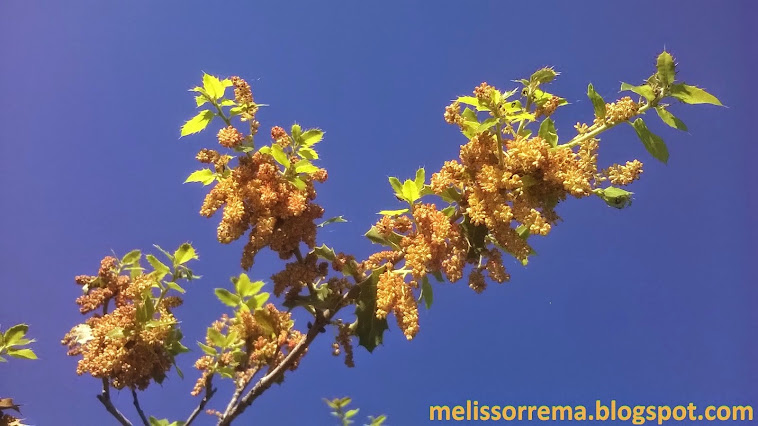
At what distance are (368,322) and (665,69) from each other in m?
2.10

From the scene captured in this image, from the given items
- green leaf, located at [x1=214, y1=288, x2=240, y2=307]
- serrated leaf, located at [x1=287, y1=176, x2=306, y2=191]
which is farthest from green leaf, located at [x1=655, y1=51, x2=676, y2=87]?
green leaf, located at [x1=214, y1=288, x2=240, y2=307]

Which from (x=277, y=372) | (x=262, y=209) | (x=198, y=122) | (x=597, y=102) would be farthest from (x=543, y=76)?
(x=277, y=372)

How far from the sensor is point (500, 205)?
2828 millimetres

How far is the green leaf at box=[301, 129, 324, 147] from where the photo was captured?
10.9 ft

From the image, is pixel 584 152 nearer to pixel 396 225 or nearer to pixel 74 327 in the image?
pixel 396 225

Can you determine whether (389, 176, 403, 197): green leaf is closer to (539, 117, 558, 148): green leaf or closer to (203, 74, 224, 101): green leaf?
(539, 117, 558, 148): green leaf

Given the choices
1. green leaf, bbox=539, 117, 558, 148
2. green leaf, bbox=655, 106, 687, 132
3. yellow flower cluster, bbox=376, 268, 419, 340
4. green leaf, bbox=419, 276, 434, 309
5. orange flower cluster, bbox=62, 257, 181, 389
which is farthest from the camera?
green leaf, bbox=419, 276, 434, 309

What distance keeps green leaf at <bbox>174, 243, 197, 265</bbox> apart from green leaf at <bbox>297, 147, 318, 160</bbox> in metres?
1.13

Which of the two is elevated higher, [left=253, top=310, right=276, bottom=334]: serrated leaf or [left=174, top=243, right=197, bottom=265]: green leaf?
[left=174, top=243, right=197, bottom=265]: green leaf

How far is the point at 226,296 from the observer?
4.02 m

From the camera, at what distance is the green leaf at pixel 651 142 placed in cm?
301

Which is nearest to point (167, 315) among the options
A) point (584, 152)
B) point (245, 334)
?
point (245, 334)

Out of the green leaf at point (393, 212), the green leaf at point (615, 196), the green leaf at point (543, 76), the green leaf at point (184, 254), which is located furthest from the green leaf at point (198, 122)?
the green leaf at point (615, 196)

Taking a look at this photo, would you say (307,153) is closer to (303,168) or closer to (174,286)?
(303,168)
